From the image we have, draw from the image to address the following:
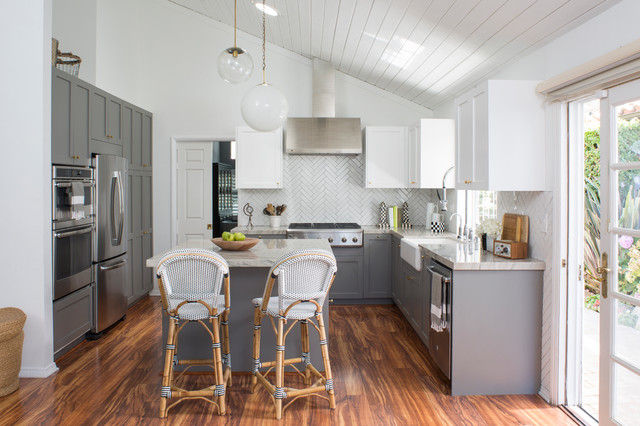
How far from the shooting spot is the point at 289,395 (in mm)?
2623

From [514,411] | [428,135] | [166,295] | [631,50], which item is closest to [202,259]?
[166,295]

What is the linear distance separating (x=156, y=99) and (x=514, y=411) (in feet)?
17.3

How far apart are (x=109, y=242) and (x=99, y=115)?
124cm

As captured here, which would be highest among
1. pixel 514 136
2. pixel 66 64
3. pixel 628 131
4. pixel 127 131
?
pixel 66 64

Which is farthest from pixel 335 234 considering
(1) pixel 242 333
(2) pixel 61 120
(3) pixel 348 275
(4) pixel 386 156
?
(2) pixel 61 120

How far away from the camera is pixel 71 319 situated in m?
3.65

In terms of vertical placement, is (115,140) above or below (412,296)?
above

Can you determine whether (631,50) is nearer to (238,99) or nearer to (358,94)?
(358,94)

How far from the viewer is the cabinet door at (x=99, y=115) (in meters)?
4.05

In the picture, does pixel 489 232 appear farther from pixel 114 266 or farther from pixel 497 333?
pixel 114 266

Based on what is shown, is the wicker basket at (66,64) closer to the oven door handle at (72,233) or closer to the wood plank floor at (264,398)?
the oven door handle at (72,233)

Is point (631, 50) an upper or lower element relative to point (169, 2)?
lower

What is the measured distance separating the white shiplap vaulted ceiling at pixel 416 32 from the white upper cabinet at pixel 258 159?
1.22 m

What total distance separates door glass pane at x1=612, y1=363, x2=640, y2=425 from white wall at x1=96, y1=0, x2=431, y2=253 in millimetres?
4056
